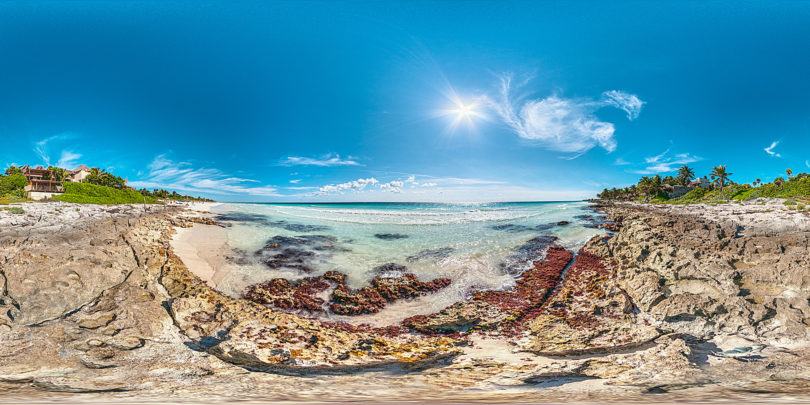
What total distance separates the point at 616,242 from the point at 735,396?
9381 mm

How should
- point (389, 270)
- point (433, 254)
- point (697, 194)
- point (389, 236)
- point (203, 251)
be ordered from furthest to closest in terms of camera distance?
point (697, 194) → point (389, 236) → point (433, 254) → point (203, 251) → point (389, 270)

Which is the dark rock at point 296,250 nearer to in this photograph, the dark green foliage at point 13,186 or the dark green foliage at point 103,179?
the dark green foliage at point 13,186

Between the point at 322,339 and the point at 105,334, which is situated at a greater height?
the point at 105,334

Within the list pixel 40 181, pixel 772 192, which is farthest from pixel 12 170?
pixel 772 192

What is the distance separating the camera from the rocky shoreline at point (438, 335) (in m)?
3.69

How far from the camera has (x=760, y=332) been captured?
4.98 m


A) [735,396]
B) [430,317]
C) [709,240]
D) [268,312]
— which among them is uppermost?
[709,240]

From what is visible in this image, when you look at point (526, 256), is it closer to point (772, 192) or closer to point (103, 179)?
point (772, 192)

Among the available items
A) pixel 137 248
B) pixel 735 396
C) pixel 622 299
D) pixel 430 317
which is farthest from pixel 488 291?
pixel 137 248

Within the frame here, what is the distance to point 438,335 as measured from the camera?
6.59m

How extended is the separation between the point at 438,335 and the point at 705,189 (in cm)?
10289

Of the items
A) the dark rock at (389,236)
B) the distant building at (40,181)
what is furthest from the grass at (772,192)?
the distant building at (40,181)

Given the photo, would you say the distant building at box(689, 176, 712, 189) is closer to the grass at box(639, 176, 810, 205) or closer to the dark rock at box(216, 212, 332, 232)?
the grass at box(639, 176, 810, 205)

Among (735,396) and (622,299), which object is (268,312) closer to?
(735,396)
